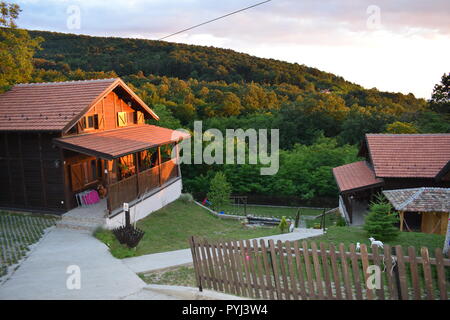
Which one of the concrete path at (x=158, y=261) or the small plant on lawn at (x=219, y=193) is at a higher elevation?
the concrete path at (x=158, y=261)

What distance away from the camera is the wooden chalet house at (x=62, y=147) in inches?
549

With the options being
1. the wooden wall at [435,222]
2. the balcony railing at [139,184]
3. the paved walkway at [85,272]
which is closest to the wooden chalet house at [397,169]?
the wooden wall at [435,222]

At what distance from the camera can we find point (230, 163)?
2728cm

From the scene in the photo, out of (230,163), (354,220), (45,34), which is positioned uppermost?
(45,34)

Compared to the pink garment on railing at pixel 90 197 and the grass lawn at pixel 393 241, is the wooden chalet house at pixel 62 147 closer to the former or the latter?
the pink garment on railing at pixel 90 197

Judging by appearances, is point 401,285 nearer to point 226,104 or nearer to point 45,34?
point 226,104

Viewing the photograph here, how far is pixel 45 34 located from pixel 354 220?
57.9 meters

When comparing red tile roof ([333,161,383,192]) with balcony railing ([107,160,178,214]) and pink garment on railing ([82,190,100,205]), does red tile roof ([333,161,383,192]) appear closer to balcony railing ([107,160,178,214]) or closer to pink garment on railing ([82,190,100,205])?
balcony railing ([107,160,178,214])

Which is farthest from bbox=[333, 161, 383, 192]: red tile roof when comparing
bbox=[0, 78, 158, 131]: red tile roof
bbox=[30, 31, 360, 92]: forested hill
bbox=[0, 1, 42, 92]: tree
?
bbox=[30, 31, 360, 92]: forested hill

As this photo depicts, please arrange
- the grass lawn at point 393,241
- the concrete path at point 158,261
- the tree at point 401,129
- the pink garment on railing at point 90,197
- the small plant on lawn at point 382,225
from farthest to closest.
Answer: the tree at point 401,129 → the pink garment on railing at point 90,197 → the small plant on lawn at point 382,225 → the grass lawn at point 393,241 → the concrete path at point 158,261

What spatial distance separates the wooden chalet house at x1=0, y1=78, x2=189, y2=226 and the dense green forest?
24.8 ft

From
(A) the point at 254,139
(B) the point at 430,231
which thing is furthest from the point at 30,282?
(A) the point at 254,139

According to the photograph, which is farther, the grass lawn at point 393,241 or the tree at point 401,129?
the tree at point 401,129

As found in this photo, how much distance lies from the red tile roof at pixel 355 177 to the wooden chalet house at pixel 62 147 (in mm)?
10250
